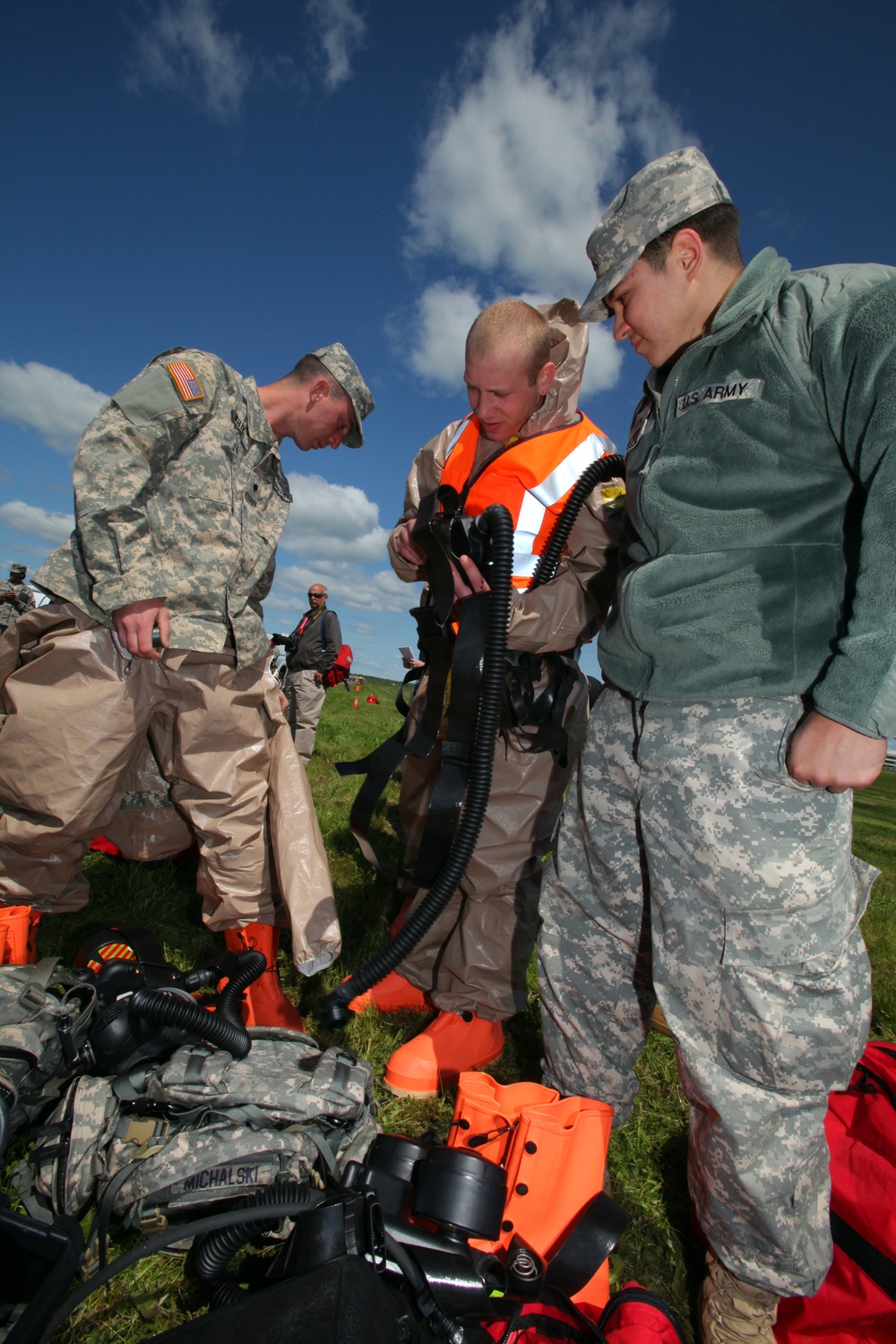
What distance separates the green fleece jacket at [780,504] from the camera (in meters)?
1.48

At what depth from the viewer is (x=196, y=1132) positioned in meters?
1.92

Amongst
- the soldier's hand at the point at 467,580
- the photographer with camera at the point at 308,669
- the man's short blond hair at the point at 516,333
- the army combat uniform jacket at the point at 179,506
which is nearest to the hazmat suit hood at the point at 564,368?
the man's short blond hair at the point at 516,333

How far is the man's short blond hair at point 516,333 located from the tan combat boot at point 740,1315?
3151mm

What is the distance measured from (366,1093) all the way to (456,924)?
3.26 feet

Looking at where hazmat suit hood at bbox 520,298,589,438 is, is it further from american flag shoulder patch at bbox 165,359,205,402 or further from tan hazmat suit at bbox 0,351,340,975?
american flag shoulder patch at bbox 165,359,205,402

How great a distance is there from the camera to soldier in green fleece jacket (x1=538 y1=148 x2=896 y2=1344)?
5.09 ft

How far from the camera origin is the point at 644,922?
2150mm

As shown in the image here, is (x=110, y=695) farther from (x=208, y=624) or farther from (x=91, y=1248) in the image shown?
(x=91, y=1248)

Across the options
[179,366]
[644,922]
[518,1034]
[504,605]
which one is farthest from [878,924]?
[179,366]

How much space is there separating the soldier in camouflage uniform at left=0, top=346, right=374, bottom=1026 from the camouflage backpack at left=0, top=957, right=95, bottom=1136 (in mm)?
909

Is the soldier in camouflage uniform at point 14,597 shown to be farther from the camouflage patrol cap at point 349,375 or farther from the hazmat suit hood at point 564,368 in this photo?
the hazmat suit hood at point 564,368

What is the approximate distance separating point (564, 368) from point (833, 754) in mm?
2213

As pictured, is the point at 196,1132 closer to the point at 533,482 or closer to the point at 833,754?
the point at 833,754

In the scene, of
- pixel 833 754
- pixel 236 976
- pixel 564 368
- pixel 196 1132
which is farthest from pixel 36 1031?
pixel 564 368
